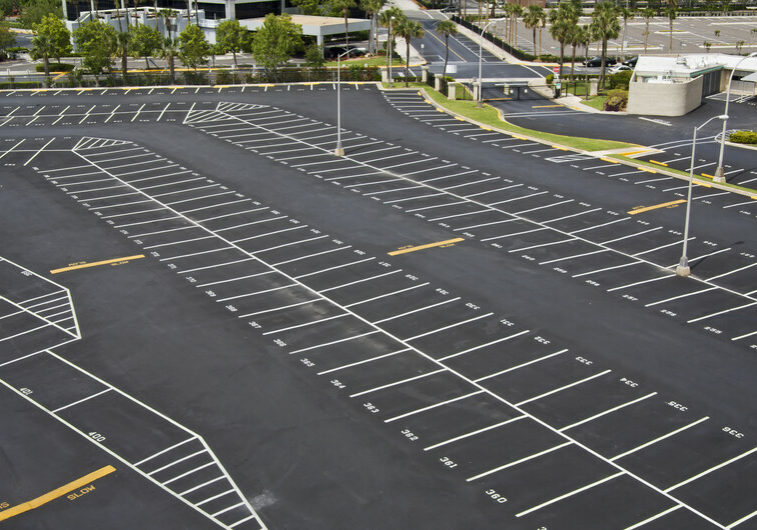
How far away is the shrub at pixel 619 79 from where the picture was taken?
273 feet

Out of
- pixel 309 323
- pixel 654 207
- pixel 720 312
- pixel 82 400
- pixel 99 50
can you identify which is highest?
pixel 99 50

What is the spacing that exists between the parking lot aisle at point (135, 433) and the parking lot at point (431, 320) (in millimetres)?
73

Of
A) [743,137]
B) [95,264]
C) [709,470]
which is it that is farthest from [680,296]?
[743,137]

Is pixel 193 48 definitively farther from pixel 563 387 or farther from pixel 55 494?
pixel 55 494

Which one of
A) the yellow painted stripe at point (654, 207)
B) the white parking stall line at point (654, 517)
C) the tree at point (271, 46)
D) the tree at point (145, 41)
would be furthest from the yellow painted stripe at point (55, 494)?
the tree at point (145, 41)

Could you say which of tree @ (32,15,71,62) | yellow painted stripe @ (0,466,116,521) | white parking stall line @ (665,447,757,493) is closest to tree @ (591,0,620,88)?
tree @ (32,15,71,62)

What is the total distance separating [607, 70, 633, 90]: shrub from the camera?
83.3 metres

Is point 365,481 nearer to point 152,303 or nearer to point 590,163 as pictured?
point 152,303

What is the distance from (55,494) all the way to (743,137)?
5260 cm

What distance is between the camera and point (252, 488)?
2427 centimetres

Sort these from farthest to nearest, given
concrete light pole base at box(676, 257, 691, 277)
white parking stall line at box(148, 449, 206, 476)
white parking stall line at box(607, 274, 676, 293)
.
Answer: concrete light pole base at box(676, 257, 691, 277), white parking stall line at box(607, 274, 676, 293), white parking stall line at box(148, 449, 206, 476)

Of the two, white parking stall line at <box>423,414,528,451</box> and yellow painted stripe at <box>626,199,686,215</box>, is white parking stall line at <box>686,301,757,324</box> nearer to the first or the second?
white parking stall line at <box>423,414,528,451</box>

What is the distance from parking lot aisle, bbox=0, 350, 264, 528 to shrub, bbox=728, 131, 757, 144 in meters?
48.1

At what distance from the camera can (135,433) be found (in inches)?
1064
